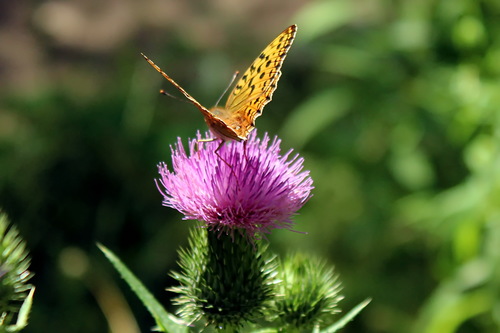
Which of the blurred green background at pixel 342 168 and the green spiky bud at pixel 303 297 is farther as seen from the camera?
the blurred green background at pixel 342 168

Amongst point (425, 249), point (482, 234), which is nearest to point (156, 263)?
point (425, 249)

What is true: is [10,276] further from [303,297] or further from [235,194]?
[303,297]

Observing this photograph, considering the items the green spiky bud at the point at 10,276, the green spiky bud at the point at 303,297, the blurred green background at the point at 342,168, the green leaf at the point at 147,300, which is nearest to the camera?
the green leaf at the point at 147,300

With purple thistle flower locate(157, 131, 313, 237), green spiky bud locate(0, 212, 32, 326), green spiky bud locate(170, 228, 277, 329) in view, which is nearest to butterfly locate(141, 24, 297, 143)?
purple thistle flower locate(157, 131, 313, 237)

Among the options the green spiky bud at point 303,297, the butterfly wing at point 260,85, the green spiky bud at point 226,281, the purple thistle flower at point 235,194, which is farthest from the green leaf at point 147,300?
the butterfly wing at point 260,85

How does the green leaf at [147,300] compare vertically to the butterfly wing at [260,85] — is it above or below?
below

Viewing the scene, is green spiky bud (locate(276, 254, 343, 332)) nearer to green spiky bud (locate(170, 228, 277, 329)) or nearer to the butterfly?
green spiky bud (locate(170, 228, 277, 329))

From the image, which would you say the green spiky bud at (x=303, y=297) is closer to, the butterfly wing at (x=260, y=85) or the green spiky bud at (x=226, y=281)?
the green spiky bud at (x=226, y=281)

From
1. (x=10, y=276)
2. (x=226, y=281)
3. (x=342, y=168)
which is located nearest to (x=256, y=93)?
(x=226, y=281)
